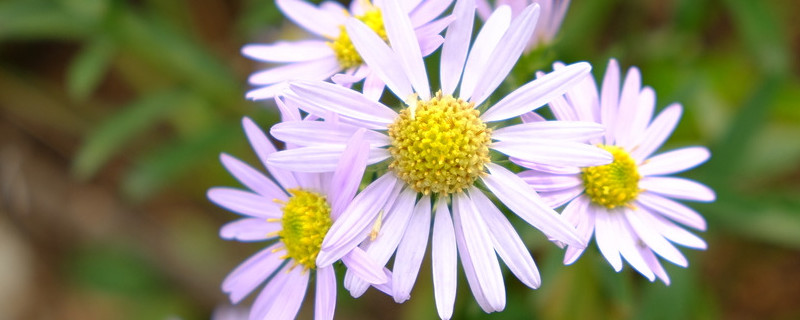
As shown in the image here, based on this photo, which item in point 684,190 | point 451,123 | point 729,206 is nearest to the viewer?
point 451,123

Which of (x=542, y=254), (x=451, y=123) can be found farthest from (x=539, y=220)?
(x=542, y=254)

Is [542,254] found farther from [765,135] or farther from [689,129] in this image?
[765,135]

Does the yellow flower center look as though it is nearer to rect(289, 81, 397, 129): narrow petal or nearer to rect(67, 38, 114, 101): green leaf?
rect(289, 81, 397, 129): narrow petal

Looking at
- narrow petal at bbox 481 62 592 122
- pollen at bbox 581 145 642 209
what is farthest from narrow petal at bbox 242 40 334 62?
pollen at bbox 581 145 642 209

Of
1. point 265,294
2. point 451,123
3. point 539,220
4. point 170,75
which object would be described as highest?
point 170,75

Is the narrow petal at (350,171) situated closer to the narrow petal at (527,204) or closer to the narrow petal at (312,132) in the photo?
the narrow petal at (312,132)

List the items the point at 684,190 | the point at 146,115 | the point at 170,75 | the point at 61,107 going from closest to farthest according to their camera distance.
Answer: the point at 684,190 → the point at 146,115 → the point at 170,75 → the point at 61,107

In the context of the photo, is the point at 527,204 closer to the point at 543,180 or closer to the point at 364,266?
the point at 543,180
